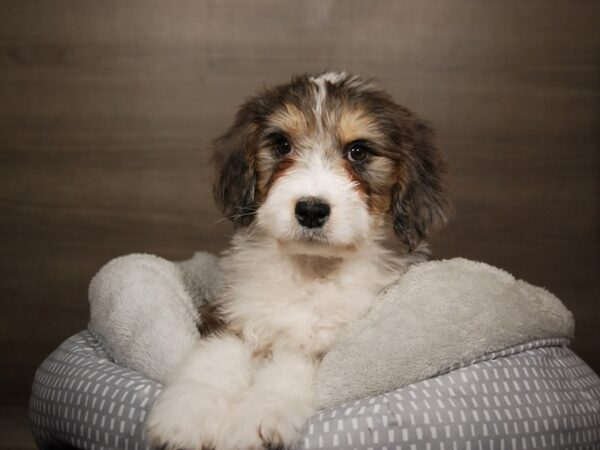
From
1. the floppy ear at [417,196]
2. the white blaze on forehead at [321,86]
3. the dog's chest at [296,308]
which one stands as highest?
the white blaze on forehead at [321,86]

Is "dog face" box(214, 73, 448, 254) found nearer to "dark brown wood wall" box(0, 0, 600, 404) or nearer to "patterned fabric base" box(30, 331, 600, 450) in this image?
"patterned fabric base" box(30, 331, 600, 450)

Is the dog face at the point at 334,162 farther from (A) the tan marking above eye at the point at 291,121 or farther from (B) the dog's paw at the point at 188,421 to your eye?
(B) the dog's paw at the point at 188,421

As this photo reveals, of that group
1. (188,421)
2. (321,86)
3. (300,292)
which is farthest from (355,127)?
(188,421)

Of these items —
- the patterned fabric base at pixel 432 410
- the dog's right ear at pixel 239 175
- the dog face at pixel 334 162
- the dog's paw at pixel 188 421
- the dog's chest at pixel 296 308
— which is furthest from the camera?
the dog's right ear at pixel 239 175

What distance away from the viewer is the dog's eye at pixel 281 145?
2.41 metres

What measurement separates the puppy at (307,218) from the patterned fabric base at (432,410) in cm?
16

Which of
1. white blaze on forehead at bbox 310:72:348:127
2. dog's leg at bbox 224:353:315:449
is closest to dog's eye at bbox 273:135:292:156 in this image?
white blaze on forehead at bbox 310:72:348:127

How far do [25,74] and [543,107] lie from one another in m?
2.58

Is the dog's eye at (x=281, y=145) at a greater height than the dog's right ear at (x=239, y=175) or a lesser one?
greater

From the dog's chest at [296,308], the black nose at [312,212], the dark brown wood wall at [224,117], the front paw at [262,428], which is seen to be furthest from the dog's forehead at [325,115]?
the dark brown wood wall at [224,117]

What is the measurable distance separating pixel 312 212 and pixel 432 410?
652 millimetres

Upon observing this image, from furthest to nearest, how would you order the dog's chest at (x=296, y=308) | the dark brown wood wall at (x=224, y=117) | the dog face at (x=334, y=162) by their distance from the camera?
the dark brown wood wall at (x=224, y=117)
the dog's chest at (x=296, y=308)
the dog face at (x=334, y=162)

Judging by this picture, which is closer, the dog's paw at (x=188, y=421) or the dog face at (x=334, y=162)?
the dog's paw at (x=188, y=421)

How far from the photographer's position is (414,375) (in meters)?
Answer: 2.12
